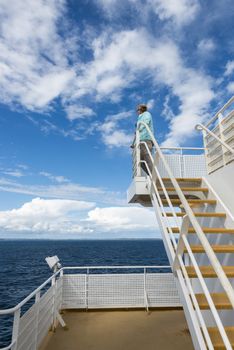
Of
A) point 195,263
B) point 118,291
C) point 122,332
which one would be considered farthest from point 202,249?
point 118,291

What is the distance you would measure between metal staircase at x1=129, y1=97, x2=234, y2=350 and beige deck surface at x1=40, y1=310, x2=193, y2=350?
1.45 metres

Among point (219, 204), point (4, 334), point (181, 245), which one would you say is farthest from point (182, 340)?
point (4, 334)

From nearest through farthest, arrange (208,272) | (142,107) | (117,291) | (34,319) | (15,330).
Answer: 1. (208,272)
2. (15,330)
3. (34,319)
4. (142,107)
5. (117,291)

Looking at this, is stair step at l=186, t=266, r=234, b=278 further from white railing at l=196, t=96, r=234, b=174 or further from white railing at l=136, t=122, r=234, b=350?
white railing at l=196, t=96, r=234, b=174

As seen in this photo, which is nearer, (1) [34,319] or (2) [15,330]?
(2) [15,330]

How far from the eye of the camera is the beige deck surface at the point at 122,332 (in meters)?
5.71

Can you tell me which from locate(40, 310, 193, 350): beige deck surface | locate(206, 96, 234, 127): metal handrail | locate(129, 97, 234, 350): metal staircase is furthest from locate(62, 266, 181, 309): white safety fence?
locate(206, 96, 234, 127): metal handrail

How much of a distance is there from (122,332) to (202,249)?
4.27 metres

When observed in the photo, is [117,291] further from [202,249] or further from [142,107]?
[202,249]

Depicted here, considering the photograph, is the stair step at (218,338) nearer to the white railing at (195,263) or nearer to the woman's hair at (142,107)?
the white railing at (195,263)

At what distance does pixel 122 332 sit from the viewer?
6398 mm

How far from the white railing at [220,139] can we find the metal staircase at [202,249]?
61 millimetres

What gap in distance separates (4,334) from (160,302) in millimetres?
8058

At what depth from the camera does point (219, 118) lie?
498 cm
